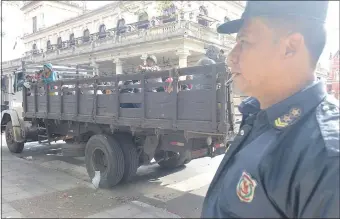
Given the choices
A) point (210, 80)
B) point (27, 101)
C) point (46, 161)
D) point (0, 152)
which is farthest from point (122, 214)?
point (0, 152)

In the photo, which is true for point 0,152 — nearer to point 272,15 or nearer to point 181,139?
point 181,139

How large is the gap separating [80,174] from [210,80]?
12.5ft

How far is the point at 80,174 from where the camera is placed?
20.6 ft

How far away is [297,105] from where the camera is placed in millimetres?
921

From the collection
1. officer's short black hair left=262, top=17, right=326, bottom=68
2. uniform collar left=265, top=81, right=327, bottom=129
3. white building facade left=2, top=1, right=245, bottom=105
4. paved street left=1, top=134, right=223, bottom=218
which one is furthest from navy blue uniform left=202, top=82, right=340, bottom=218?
white building facade left=2, top=1, right=245, bottom=105

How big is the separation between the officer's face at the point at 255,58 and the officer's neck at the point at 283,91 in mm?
26

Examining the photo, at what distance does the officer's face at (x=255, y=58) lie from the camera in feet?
3.30

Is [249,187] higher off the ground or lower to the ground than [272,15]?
lower

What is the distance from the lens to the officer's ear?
37.5 inches

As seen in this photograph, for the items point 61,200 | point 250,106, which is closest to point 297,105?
point 250,106

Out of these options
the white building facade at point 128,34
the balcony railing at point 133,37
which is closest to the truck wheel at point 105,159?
the white building facade at point 128,34

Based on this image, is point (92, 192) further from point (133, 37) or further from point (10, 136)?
point (133, 37)

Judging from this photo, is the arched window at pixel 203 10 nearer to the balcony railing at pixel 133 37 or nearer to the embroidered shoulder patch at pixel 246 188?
the balcony railing at pixel 133 37

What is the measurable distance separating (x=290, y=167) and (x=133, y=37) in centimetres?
2232
